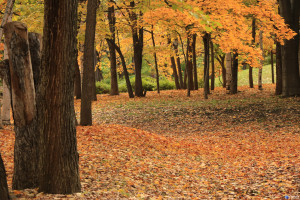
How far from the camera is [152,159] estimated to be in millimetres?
8336

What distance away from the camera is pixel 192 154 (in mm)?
9406

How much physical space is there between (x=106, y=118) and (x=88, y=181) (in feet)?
30.8

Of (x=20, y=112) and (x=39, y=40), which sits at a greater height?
(x=39, y=40)

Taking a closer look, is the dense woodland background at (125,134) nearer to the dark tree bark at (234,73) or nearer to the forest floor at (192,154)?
the forest floor at (192,154)

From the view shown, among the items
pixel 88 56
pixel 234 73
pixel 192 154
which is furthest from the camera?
pixel 234 73

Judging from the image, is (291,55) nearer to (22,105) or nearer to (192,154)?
(192,154)

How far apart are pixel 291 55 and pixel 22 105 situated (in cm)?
1596

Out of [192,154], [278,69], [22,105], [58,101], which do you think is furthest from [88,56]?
[278,69]

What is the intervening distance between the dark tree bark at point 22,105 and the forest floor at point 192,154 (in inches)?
13.9

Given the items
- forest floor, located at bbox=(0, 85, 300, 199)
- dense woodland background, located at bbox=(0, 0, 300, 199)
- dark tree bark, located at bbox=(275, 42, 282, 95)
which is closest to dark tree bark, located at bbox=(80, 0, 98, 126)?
dense woodland background, located at bbox=(0, 0, 300, 199)

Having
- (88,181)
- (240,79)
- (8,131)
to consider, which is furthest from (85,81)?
(240,79)

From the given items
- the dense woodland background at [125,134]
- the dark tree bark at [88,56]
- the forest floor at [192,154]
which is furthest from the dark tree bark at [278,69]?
the dark tree bark at [88,56]

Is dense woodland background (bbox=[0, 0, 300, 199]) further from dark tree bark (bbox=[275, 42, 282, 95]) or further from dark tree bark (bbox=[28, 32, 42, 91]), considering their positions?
dark tree bark (bbox=[275, 42, 282, 95])

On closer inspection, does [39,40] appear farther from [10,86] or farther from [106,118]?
[106,118]
